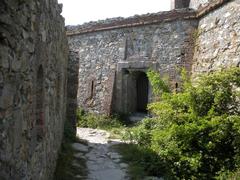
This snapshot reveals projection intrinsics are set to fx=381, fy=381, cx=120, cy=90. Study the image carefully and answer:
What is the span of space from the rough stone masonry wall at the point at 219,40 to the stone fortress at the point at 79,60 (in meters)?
0.03

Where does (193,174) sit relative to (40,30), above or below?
below

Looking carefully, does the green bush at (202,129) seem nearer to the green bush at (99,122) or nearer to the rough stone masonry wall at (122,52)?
the rough stone masonry wall at (122,52)

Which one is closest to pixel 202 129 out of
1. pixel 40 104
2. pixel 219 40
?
pixel 40 104

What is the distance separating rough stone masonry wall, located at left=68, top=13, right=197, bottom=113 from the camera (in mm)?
13023

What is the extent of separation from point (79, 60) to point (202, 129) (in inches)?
302

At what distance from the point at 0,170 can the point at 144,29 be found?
11640 mm

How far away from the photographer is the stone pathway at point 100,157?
299 inches

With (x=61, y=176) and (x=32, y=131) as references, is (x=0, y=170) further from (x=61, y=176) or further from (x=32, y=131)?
(x=61, y=176)

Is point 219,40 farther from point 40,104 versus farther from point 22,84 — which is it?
point 22,84

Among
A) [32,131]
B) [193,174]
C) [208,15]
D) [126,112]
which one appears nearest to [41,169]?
[32,131]

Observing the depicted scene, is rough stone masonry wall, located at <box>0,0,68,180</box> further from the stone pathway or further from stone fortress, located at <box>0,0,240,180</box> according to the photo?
the stone pathway

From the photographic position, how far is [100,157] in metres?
9.09

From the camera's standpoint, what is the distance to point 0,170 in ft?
9.50

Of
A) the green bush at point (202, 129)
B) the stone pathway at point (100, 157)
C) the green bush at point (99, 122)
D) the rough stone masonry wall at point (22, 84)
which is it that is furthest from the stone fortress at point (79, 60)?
the green bush at point (202, 129)
